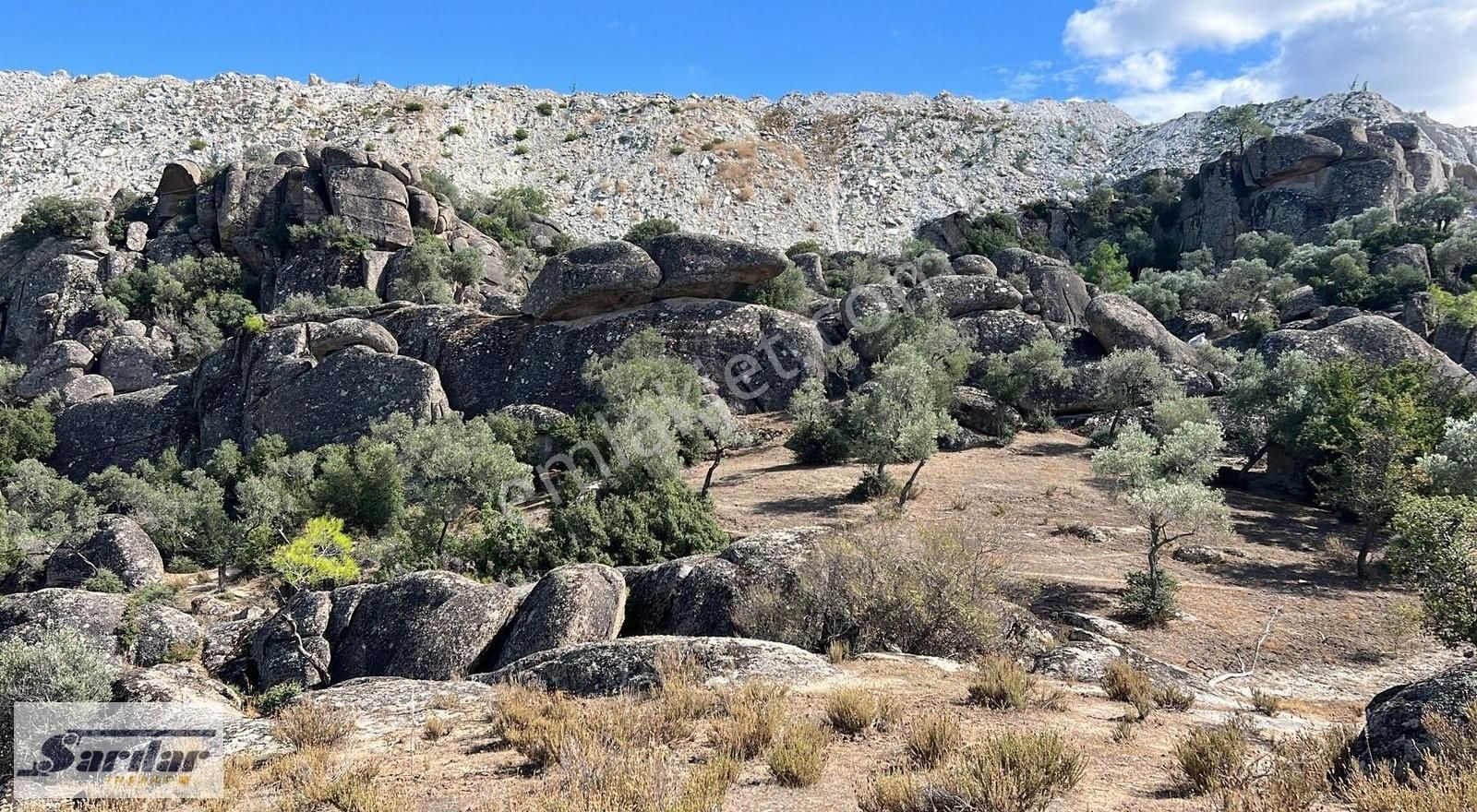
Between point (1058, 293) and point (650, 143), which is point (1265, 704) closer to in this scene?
point (1058, 293)

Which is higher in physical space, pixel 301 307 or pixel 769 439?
pixel 301 307

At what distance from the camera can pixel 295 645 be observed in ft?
33.6

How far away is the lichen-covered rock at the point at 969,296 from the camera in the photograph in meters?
33.2

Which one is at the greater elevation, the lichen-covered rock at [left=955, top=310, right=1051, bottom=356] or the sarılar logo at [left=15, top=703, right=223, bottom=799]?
the lichen-covered rock at [left=955, top=310, right=1051, bottom=356]

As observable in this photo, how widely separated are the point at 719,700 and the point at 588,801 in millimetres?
2413

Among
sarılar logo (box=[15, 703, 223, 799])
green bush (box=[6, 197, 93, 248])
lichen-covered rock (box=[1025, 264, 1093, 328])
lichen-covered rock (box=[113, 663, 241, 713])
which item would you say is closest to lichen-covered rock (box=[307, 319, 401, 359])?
lichen-covered rock (box=[113, 663, 241, 713])

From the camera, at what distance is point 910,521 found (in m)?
15.8

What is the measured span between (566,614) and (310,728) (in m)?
3.35

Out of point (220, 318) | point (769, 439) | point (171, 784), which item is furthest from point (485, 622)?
point (220, 318)

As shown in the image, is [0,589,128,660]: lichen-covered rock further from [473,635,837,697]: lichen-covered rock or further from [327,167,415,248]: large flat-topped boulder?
[327,167,415,248]: large flat-topped boulder

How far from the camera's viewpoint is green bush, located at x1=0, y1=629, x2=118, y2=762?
285 inches

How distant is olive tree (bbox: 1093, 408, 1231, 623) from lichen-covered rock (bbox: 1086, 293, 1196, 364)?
14637 millimetres

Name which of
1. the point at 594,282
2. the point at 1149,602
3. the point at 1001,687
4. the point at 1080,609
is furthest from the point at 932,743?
the point at 594,282

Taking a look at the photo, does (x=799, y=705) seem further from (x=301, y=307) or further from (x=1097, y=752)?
(x=301, y=307)
